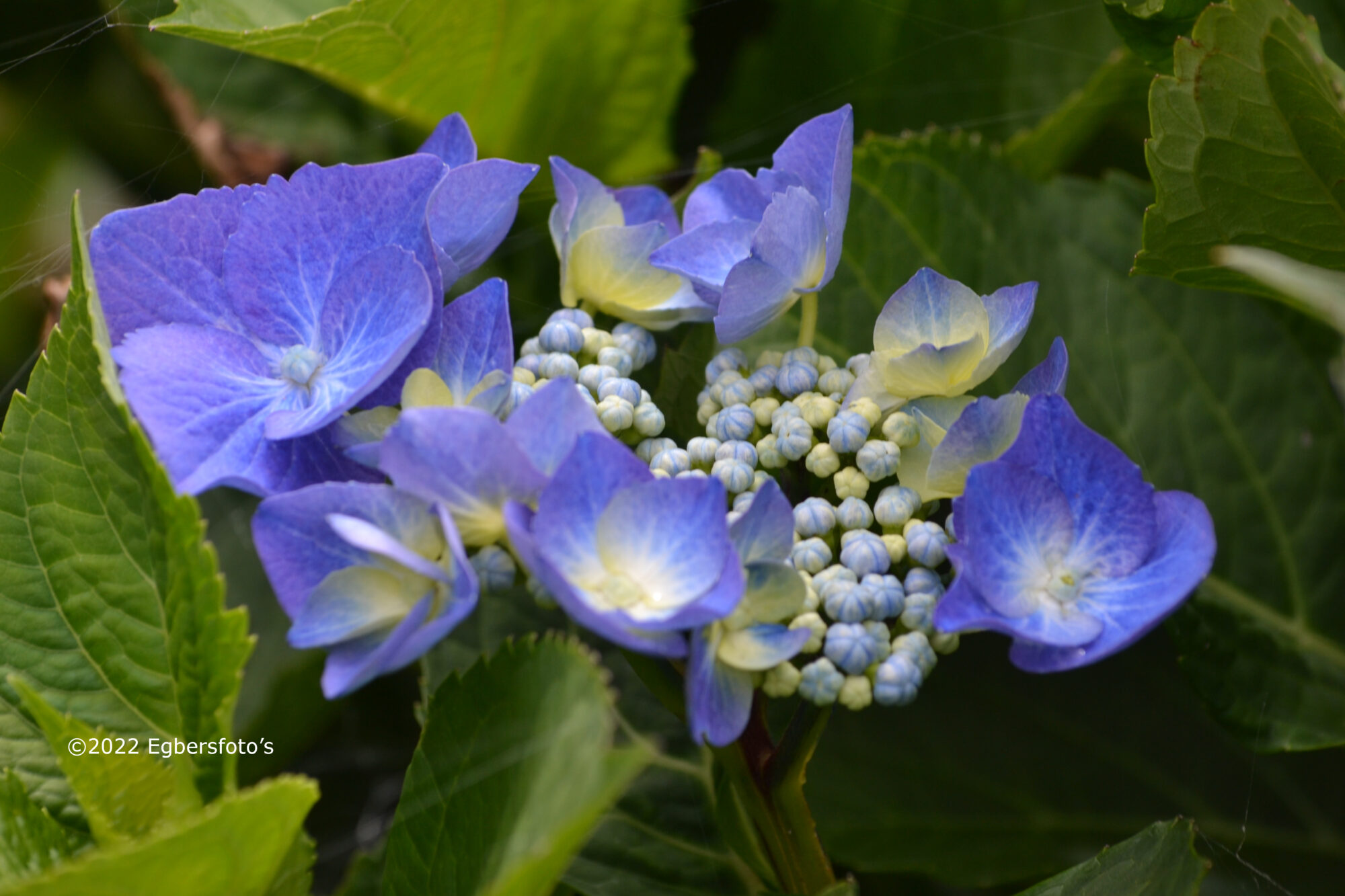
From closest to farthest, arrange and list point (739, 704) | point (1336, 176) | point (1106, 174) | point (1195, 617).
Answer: point (739, 704) → point (1336, 176) → point (1195, 617) → point (1106, 174)

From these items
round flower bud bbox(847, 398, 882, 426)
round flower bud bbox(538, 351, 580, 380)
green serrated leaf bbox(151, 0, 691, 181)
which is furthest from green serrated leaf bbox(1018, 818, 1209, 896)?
green serrated leaf bbox(151, 0, 691, 181)

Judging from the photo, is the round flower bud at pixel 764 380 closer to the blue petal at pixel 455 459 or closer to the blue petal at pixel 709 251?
the blue petal at pixel 709 251

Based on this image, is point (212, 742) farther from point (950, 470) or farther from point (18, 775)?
point (950, 470)

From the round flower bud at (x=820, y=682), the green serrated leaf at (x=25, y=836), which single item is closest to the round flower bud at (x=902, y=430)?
the round flower bud at (x=820, y=682)

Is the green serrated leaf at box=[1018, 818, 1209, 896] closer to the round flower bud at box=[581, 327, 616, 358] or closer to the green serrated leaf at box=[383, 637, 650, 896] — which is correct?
the green serrated leaf at box=[383, 637, 650, 896]

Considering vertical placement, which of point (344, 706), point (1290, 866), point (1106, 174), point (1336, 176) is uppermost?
point (1336, 176)

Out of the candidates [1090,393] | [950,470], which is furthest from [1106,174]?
[950,470]

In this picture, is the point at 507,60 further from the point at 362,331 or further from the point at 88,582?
the point at 88,582

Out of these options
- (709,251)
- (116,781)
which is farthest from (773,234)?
(116,781)
